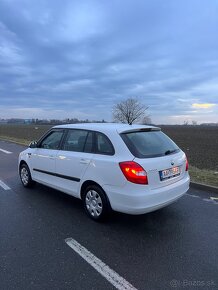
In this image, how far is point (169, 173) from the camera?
4484mm

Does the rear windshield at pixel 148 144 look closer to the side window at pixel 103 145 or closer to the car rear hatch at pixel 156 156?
the car rear hatch at pixel 156 156

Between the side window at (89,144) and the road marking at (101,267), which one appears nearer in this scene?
the road marking at (101,267)

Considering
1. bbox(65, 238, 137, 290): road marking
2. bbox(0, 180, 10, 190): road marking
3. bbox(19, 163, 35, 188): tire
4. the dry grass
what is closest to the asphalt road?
bbox(65, 238, 137, 290): road marking

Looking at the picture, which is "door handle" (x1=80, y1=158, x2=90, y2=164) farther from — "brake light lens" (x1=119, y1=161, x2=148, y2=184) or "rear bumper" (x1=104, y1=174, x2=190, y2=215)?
"brake light lens" (x1=119, y1=161, x2=148, y2=184)

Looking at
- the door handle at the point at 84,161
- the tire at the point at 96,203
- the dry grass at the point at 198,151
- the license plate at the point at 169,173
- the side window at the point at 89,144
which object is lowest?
the dry grass at the point at 198,151

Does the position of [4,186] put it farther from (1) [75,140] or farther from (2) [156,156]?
(2) [156,156]

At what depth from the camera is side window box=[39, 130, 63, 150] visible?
5688 millimetres

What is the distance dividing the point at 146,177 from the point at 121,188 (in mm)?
417

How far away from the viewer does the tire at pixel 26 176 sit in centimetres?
664

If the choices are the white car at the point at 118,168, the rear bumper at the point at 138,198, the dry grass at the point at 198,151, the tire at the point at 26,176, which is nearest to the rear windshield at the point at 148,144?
the white car at the point at 118,168

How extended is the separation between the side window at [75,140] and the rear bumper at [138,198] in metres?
1.06

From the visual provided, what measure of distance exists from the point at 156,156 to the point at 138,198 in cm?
78

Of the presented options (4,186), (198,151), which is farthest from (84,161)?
(198,151)

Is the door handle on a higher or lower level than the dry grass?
higher
